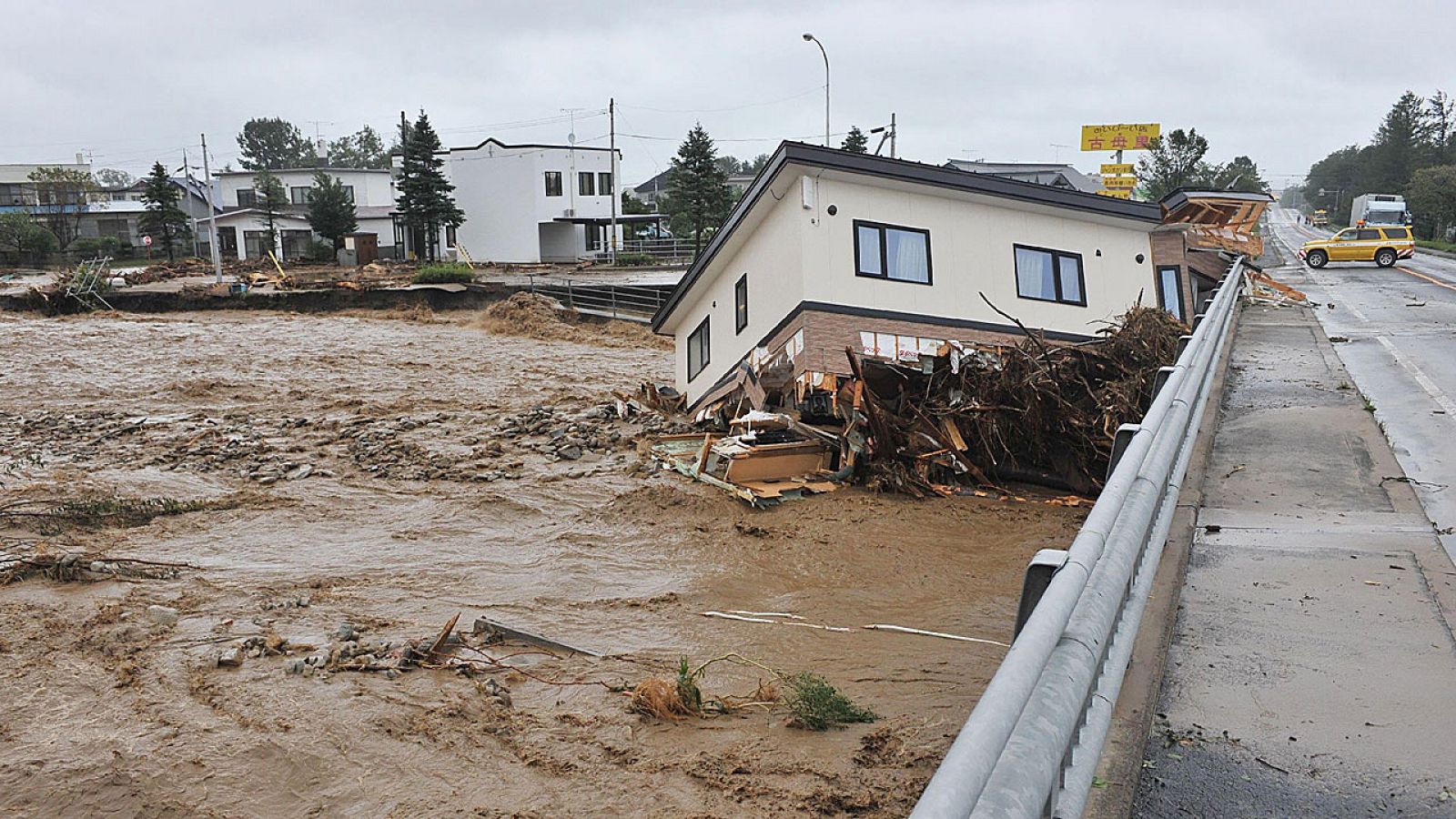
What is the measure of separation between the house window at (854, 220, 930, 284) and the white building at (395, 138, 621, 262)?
1943 inches

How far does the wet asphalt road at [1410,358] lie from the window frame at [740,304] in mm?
9064

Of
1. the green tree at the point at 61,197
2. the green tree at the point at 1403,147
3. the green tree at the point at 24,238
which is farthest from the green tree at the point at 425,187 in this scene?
the green tree at the point at 1403,147

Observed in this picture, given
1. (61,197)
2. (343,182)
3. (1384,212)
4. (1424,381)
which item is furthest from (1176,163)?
(61,197)

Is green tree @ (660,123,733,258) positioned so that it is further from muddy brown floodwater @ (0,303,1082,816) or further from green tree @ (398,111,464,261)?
muddy brown floodwater @ (0,303,1082,816)

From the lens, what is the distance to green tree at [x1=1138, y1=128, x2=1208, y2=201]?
181 ft

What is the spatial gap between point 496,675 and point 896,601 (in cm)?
428

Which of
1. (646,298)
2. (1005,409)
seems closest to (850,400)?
(1005,409)

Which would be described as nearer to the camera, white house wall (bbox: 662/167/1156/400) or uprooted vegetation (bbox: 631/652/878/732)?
uprooted vegetation (bbox: 631/652/878/732)

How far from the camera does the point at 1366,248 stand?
41.8 metres

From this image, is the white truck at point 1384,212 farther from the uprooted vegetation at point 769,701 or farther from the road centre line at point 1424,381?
the uprooted vegetation at point 769,701

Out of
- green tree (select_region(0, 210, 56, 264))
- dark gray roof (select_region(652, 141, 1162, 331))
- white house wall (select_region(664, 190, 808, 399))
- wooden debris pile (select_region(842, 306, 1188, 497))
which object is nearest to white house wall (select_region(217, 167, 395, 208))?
green tree (select_region(0, 210, 56, 264))

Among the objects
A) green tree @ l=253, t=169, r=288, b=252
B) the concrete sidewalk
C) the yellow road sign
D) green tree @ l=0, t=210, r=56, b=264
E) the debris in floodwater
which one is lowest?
the debris in floodwater

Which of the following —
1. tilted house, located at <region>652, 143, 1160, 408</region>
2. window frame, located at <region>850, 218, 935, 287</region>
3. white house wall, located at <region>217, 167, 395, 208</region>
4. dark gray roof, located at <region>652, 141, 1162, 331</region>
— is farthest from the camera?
white house wall, located at <region>217, 167, 395, 208</region>

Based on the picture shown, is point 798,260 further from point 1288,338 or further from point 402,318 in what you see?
point 402,318
